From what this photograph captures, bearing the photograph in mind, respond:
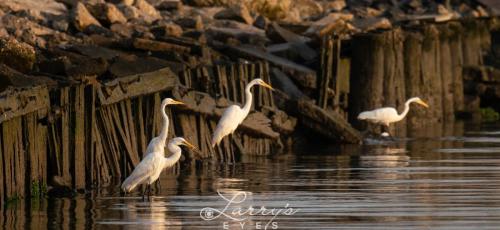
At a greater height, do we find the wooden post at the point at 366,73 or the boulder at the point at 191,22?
the boulder at the point at 191,22

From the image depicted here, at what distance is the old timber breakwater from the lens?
66.7 feet

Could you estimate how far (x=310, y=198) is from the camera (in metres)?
19.6

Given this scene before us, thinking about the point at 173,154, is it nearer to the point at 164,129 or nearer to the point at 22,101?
the point at 164,129

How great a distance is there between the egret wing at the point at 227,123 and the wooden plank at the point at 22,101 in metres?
5.85

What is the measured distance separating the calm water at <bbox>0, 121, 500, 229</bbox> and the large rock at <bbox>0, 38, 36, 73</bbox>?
3.36 meters

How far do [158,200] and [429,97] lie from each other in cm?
1947

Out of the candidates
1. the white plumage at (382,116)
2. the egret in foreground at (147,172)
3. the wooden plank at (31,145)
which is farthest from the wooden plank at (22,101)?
the white plumage at (382,116)

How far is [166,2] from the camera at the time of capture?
40.8 meters

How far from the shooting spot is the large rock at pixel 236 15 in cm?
4034

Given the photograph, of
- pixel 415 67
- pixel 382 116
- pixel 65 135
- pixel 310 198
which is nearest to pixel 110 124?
pixel 65 135

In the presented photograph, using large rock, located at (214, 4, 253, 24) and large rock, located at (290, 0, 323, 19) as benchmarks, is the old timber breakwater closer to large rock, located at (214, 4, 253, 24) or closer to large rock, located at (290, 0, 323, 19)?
large rock, located at (214, 4, 253, 24)

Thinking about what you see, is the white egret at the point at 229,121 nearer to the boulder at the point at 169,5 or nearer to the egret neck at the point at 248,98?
the egret neck at the point at 248,98

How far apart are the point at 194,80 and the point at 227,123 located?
1.93 m

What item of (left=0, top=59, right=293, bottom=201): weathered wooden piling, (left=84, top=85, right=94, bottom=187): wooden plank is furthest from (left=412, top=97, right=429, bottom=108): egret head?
(left=84, top=85, right=94, bottom=187): wooden plank
